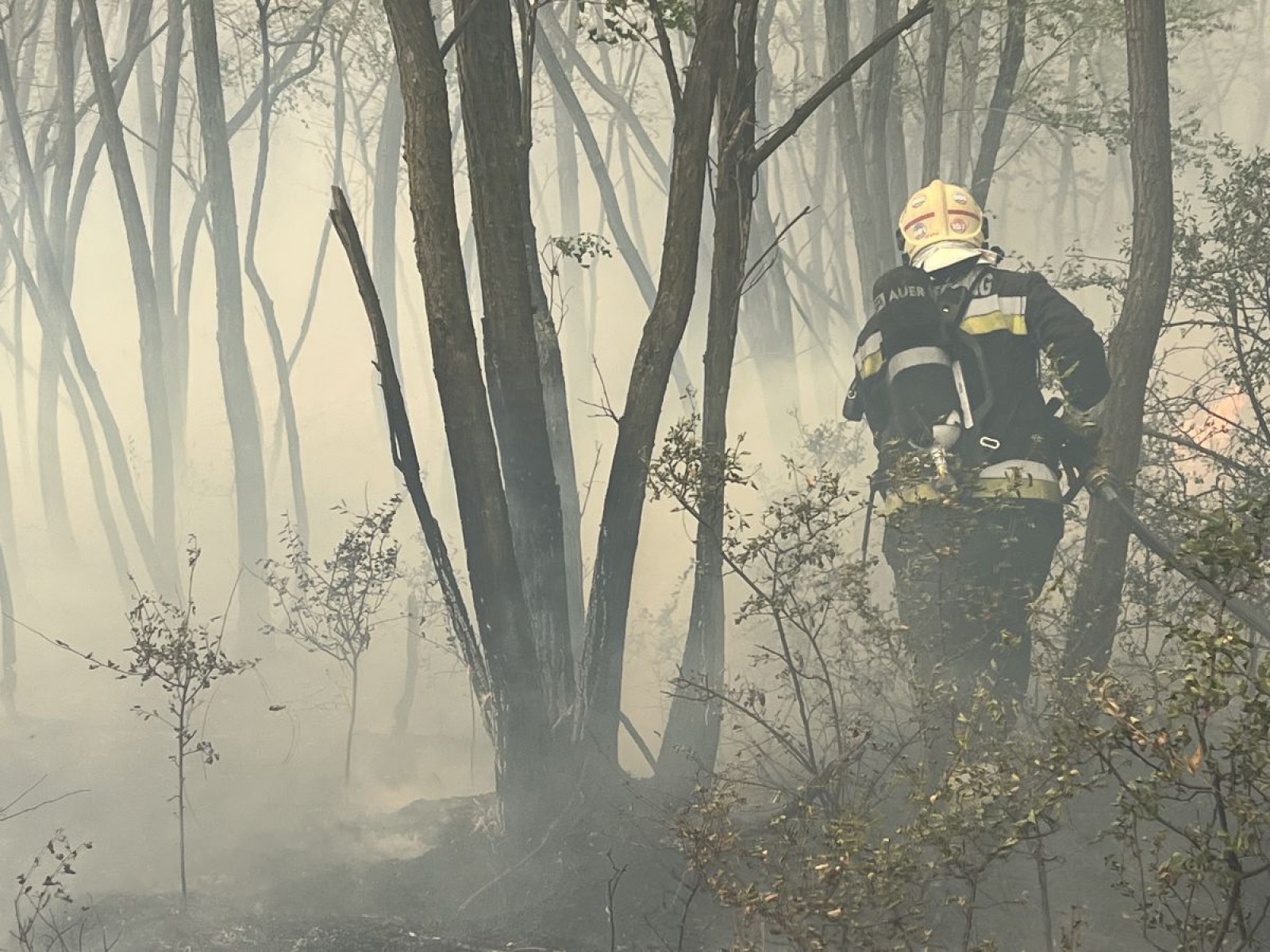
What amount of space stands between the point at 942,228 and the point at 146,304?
6005mm

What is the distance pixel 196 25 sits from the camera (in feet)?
25.3

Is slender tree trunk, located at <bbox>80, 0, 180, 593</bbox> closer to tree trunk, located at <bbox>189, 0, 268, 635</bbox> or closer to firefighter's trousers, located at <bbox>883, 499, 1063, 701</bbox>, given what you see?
tree trunk, located at <bbox>189, 0, 268, 635</bbox>

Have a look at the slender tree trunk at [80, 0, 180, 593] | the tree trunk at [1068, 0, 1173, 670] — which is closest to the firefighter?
the tree trunk at [1068, 0, 1173, 670]

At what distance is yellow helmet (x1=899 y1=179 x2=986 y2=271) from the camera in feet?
15.9

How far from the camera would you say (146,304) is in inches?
342

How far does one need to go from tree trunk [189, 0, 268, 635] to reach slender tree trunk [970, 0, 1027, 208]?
466cm

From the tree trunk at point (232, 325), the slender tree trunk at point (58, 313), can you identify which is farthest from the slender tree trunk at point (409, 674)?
the slender tree trunk at point (58, 313)

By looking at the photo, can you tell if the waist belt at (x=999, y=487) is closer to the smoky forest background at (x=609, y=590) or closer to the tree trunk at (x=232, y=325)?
the smoky forest background at (x=609, y=590)

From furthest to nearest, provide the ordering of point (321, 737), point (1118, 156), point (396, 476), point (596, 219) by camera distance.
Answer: point (596, 219) < point (1118, 156) < point (396, 476) < point (321, 737)

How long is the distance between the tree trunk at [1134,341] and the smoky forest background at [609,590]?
0.05 ft

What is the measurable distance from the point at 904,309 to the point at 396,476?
7343 mm

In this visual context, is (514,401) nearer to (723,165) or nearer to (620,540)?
(620,540)

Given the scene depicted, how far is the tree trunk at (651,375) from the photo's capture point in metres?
4.12

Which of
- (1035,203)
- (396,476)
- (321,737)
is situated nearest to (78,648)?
(321,737)
